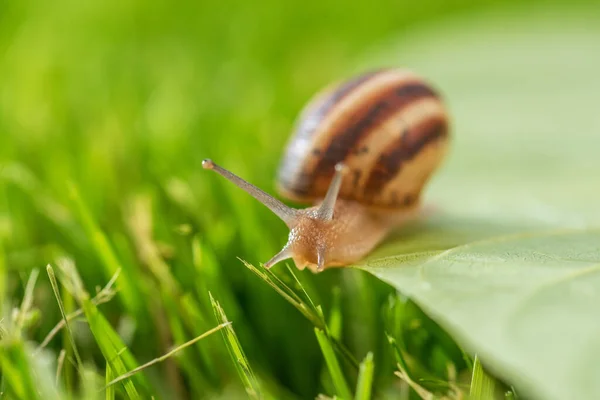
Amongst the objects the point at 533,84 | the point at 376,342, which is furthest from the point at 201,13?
the point at 376,342

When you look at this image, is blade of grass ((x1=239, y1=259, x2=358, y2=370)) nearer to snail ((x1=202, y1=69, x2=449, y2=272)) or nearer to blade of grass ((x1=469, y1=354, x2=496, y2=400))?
blade of grass ((x1=469, y1=354, x2=496, y2=400))

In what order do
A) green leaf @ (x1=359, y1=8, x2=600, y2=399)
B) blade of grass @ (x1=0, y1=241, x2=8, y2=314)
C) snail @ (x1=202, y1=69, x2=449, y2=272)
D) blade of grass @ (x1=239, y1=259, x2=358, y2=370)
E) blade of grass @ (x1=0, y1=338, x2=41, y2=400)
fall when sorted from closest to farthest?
green leaf @ (x1=359, y1=8, x2=600, y2=399) → blade of grass @ (x1=0, y1=338, x2=41, y2=400) → blade of grass @ (x1=239, y1=259, x2=358, y2=370) → blade of grass @ (x1=0, y1=241, x2=8, y2=314) → snail @ (x1=202, y1=69, x2=449, y2=272)

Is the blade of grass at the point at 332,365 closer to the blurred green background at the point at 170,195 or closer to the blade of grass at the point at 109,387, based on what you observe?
the blurred green background at the point at 170,195

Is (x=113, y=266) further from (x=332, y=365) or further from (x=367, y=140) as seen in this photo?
(x=367, y=140)

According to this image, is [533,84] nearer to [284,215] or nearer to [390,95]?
[390,95]

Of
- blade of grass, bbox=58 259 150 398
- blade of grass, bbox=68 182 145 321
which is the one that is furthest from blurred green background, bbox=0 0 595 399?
blade of grass, bbox=58 259 150 398

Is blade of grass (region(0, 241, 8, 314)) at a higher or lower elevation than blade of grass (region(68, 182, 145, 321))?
lower

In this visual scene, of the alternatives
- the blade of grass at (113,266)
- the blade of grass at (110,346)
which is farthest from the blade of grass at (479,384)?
the blade of grass at (113,266)
